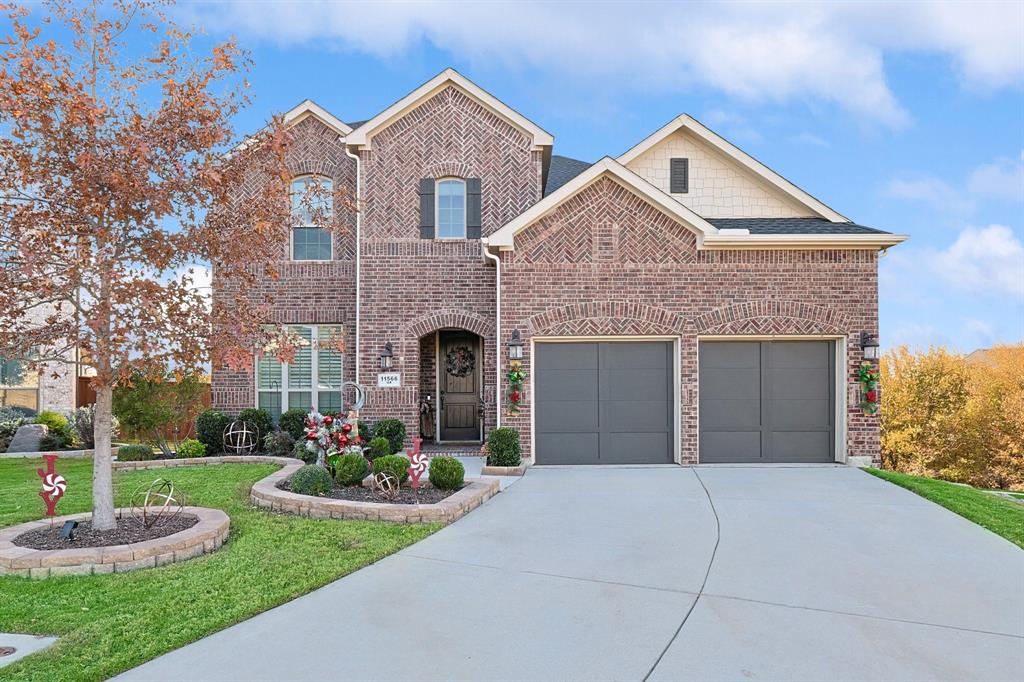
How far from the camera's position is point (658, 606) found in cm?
502

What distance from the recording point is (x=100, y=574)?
5828mm

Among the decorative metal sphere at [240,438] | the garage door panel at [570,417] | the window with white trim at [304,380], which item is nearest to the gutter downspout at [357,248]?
the window with white trim at [304,380]

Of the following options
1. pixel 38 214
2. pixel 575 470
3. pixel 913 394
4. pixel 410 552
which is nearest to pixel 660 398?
pixel 575 470

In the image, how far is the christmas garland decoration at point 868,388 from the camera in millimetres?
11805

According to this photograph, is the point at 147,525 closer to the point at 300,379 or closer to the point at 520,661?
the point at 520,661

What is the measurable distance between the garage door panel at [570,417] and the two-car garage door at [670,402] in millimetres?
18

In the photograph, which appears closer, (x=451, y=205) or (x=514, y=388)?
(x=514, y=388)

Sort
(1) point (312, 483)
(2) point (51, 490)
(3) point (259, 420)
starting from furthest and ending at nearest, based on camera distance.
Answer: (3) point (259, 420)
(1) point (312, 483)
(2) point (51, 490)

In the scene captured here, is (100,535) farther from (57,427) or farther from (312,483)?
(57,427)

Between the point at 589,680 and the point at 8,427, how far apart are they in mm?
17234

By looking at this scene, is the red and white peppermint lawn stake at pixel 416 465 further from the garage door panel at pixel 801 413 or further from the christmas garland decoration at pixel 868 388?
the christmas garland decoration at pixel 868 388

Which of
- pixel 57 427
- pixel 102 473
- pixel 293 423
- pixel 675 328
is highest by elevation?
pixel 675 328

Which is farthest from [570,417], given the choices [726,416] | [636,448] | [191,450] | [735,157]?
[191,450]

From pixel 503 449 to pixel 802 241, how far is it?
248 inches
